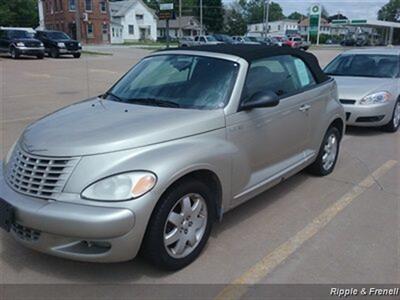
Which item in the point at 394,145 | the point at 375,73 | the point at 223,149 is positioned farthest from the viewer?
the point at 375,73

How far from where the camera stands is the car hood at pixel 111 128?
306cm

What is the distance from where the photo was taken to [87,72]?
64.6 feet

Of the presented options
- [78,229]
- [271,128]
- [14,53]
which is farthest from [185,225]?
[14,53]

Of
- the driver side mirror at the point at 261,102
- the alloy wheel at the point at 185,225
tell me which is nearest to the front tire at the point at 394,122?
the driver side mirror at the point at 261,102

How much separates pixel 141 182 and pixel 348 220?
7.77ft

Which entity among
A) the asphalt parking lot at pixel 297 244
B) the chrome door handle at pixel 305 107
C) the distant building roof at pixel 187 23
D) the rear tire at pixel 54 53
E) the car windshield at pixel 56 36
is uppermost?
the distant building roof at pixel 187 23

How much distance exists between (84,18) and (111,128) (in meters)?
61.7

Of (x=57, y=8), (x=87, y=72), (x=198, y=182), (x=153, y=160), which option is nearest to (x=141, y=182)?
(x=153, y=160)

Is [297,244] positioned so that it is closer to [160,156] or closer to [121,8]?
[160,156]

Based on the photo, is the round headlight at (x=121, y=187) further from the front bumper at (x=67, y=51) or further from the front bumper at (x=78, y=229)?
the front bumper at (x=67, y=51)

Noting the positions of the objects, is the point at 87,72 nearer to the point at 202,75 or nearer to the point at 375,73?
the point at 375,73

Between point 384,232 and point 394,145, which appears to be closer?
point 384,232

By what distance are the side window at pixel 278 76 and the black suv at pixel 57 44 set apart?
26.1 meters

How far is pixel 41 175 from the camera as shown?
3.01 meters
